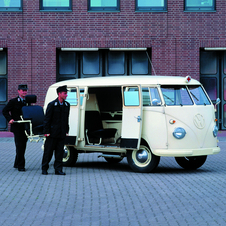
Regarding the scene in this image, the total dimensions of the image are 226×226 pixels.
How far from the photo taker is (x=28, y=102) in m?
11.8

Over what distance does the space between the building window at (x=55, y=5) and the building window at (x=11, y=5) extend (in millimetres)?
951

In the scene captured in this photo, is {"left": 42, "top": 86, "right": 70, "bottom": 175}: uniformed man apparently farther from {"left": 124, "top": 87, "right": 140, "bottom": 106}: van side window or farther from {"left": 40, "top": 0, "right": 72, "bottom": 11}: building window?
{"left": 40, "top": 0, "right": 72, "bottom": 11}: building window

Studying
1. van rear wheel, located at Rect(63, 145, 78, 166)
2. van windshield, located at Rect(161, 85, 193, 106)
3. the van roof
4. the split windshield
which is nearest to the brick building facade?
van rear wheel, located at Rect(63, 145, 78, 166)

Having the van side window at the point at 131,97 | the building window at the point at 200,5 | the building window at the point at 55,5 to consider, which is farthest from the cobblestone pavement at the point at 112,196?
the building window at the point at 200,5

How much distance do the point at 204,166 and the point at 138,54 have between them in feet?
35.5

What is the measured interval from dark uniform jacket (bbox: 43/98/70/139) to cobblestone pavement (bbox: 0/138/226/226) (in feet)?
2.87

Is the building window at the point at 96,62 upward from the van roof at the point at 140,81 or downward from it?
upward

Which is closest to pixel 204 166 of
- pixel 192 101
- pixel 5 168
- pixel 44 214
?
pixel 192 101

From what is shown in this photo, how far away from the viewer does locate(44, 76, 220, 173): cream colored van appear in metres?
10.9

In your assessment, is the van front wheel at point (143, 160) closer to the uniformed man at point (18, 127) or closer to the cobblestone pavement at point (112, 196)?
the cobblestone pavement at point (112, 196)

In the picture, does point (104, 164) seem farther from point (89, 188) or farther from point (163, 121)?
point (89, 188)

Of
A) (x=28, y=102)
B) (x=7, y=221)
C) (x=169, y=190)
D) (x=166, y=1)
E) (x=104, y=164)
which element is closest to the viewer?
(x=7, y=221)

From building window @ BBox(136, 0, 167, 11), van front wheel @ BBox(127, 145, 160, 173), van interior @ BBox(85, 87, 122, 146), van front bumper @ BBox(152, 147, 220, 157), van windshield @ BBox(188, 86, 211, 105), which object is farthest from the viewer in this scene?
building window @ BBox(136, 0, 167, 11)

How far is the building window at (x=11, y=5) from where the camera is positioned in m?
22.0
